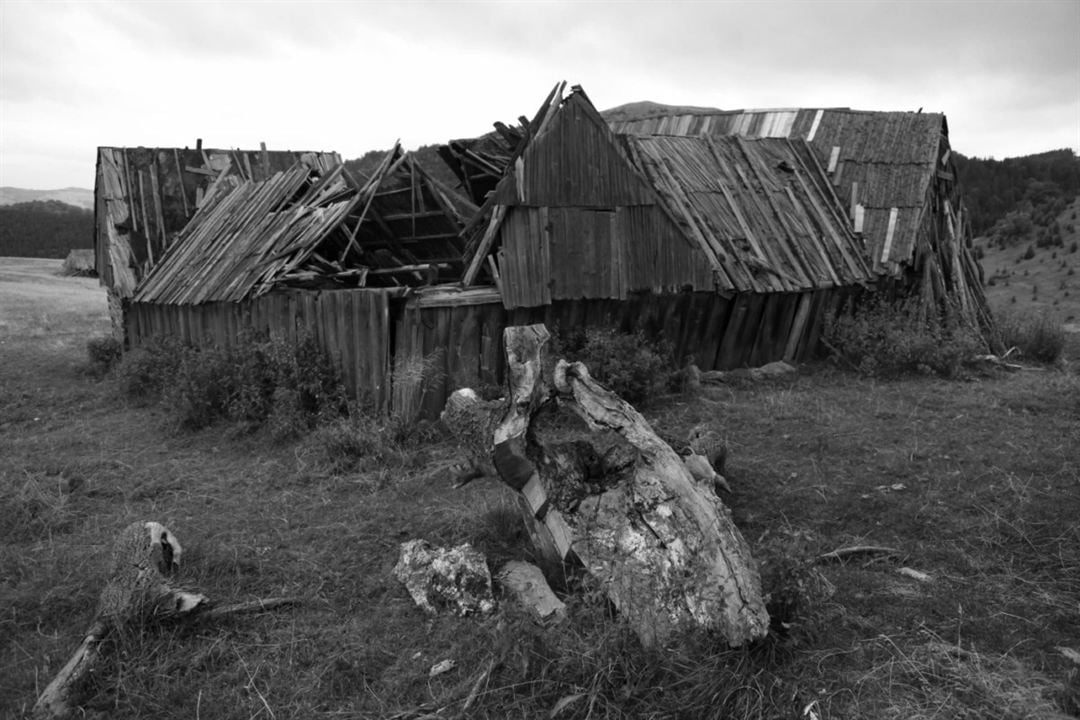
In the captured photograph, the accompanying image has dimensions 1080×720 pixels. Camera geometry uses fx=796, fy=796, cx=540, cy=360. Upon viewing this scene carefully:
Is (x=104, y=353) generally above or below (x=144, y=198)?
below

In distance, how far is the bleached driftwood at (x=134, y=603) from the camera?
12.5 ft

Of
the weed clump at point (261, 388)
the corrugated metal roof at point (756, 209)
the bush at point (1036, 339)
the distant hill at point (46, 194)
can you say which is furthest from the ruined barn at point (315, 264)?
the distant hill at point (46, 194)

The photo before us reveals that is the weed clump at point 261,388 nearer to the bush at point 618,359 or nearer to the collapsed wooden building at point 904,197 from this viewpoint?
the bush at point 618,359

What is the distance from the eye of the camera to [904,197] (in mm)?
12281

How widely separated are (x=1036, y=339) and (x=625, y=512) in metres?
10.7

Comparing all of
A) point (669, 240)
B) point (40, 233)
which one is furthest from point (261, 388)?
point (40, 233)

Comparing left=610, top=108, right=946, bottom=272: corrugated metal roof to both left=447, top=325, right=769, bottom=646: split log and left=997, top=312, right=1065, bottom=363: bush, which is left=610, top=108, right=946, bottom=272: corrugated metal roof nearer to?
left=997, top=312, right=1065, bottom=363: bush

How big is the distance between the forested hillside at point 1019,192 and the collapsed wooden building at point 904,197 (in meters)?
10.2

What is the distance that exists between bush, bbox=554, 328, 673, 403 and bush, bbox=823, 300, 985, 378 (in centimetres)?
323

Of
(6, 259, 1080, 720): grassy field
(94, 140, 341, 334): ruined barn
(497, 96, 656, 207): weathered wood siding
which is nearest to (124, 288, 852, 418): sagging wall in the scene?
(6, 259, 1080, 720): grassy field

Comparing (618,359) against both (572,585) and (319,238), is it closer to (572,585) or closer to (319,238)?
(319,238)

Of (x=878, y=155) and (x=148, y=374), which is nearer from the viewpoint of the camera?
(x=148, y=374)

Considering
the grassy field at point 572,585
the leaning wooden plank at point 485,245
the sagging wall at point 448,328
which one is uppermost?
the leaning wooden plank at point 485,245

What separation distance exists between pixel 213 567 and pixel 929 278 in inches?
439
